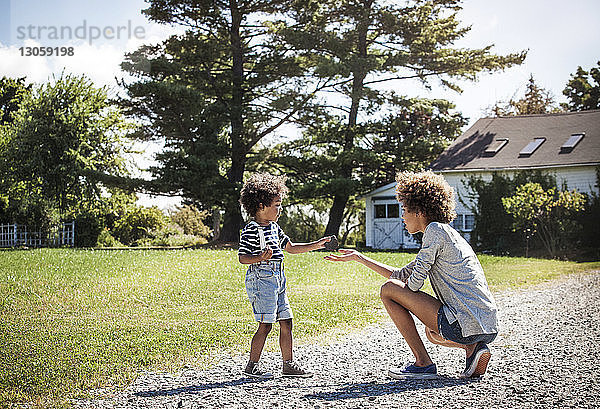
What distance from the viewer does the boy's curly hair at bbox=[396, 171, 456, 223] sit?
4961 millimetres

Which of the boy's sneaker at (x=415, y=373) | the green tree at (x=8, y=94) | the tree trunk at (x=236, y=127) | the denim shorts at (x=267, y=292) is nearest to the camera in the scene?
the boy's sneaker at (x=415, y=373)

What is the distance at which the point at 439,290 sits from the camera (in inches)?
191

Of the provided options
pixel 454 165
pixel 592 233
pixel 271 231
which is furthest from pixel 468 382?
pixel 454 165

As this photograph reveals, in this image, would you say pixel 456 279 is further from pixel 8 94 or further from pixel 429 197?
pixel 8 94

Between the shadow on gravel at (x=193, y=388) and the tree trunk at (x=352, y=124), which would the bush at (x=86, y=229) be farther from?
the shadow on gravel at (x=193, y=388)

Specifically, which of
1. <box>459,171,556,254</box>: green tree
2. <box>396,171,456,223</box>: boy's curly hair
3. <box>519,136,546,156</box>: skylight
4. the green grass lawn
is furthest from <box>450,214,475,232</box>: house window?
<box>396,171,456,223</box>: boy's curly hair

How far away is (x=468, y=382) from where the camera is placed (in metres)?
4.70

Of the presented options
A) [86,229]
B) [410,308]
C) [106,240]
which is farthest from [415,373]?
[106,240]

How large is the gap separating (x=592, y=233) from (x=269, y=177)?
807 inches

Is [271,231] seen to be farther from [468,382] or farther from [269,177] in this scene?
[468,382]

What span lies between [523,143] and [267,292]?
24364 mm

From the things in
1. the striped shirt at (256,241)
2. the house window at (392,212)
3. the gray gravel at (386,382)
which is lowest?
the gray gravel at (386,382)

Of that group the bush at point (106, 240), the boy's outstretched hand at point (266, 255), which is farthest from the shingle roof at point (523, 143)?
the boy's outstretched hand at point (266, 255)

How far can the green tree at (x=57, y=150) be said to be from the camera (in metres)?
26.5
